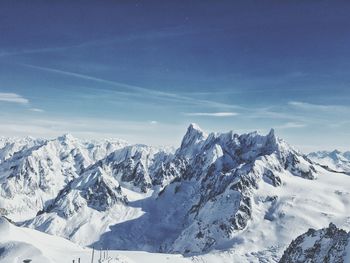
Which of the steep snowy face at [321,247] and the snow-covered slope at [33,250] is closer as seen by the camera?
the steep snowy face at [321,247]

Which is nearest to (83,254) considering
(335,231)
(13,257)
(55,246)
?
(55,246)

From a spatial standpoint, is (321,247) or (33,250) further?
(33,250)

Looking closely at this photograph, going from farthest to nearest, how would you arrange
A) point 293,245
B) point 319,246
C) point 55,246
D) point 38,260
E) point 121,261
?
1. point 55,246
2. point 121,261
3. point 38,260
4. point 293,245
5. point 319,246

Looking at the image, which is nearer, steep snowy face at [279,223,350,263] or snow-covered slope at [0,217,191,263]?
steep snowy face at [279,223,350,263]

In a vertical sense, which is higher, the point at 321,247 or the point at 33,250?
the point at 321,247

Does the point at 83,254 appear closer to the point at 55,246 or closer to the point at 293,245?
the point at 55,246

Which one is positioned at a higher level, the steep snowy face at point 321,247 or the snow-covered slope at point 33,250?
the steep snowy face at point 321,247

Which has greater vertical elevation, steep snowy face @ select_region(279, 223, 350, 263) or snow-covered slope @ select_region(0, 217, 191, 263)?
steep snowy face @ select_region(279, 223, 350, 263)

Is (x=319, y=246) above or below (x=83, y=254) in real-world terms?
above
